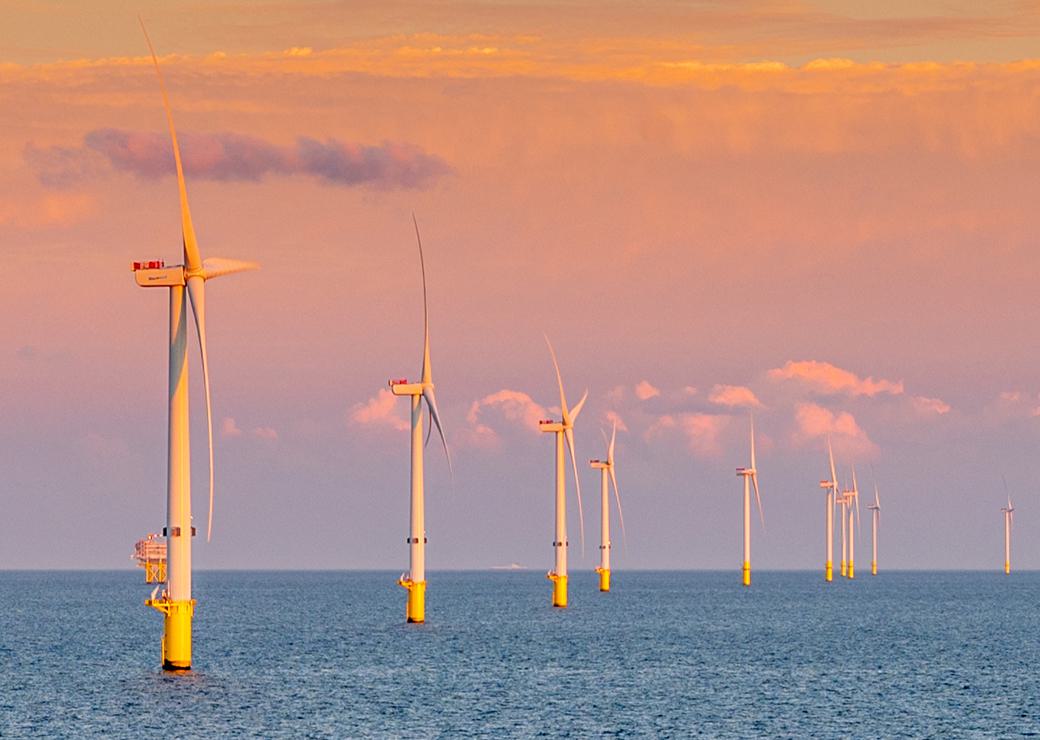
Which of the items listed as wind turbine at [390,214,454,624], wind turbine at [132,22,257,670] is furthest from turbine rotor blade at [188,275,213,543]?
wind turbine at [390,214,454,624]

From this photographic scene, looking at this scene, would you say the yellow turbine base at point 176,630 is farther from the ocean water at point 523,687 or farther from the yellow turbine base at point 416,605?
the yellow turbine base at point 416,605

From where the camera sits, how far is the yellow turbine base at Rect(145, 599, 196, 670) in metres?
96.9

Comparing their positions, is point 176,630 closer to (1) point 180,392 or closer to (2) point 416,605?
(1) point 180,392

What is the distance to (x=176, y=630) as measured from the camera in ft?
330

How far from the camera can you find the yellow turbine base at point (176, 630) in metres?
96.9

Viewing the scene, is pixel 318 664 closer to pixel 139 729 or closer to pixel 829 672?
pixel 829 672

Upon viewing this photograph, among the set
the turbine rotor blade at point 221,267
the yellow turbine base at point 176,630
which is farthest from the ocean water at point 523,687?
the turbine rotor blade at point 221,267

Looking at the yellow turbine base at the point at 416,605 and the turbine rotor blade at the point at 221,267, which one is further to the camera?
the yellow turbine base at the point at 416,605

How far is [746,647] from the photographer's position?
539 ft

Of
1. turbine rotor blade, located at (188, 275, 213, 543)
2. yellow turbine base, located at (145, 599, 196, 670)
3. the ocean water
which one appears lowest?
the ocean water

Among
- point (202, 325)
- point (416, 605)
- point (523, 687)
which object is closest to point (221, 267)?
point (202, 325)

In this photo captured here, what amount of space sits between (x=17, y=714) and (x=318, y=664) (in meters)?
39.1

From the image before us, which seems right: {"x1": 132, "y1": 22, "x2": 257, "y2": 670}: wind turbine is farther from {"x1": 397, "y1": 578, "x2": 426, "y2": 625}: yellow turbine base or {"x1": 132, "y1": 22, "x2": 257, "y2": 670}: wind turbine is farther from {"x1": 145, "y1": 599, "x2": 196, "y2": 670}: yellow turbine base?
{"x1": 397, "y1": 578, "x2": 426, "y2": 625}: yellow turbine base

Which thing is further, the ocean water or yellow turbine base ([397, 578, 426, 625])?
yellow turbine base ([397, 578, 426, 625])
